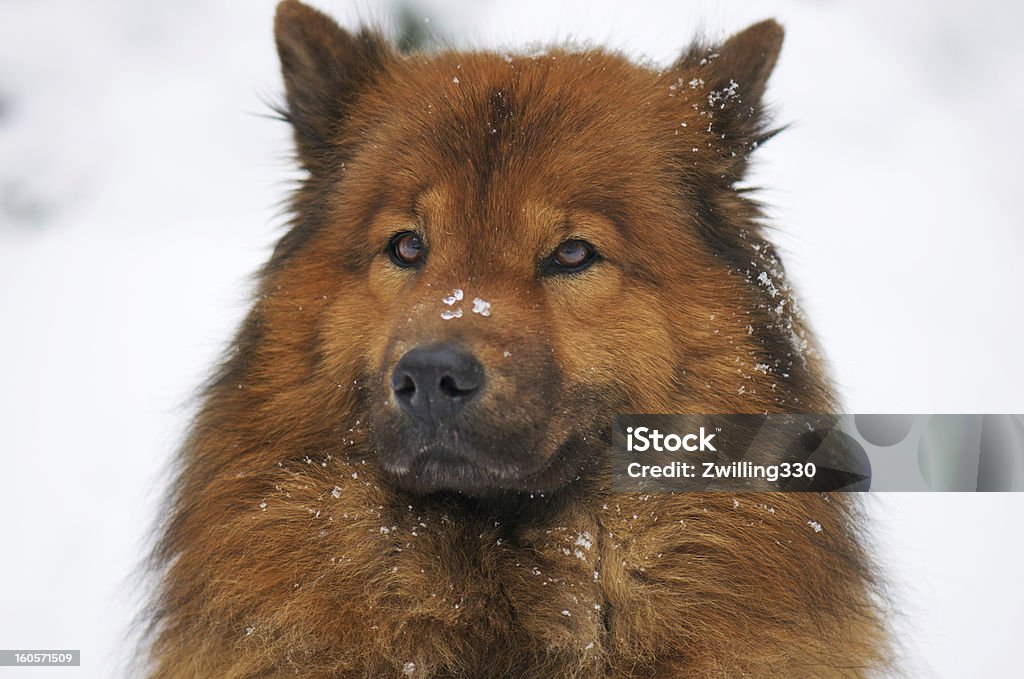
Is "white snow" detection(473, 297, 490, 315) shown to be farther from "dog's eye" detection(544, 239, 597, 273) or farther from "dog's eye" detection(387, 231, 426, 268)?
"dog's eye" detection(387, 231, 426, 268)

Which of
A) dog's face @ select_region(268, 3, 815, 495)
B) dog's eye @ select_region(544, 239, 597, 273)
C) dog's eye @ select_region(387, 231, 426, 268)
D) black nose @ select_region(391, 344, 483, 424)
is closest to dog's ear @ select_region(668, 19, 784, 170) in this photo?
dog's face @ select_region(268, 3, 815, 495)

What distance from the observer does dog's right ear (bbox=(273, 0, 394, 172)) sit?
3.82m

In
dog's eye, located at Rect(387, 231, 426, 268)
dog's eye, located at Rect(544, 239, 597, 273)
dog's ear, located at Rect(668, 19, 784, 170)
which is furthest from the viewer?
dog's ear, located at Rect(668, 19, 784, 170)

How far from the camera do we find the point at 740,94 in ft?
12.1

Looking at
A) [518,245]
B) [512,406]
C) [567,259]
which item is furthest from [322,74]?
[512,406]

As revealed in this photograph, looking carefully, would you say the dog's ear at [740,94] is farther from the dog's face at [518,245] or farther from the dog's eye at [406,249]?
the dog's eye at [406,249]

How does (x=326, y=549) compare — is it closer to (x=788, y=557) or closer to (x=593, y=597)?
(x=593, y=597)

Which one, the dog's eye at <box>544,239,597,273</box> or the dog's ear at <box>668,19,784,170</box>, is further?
the dog's ear at <box>668,19,784,170</box>

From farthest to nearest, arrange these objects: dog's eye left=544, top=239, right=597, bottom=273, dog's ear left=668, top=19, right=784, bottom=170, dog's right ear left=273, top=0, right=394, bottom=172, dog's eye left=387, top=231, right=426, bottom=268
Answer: dog's right ear left=273, top=0, right=394, bottom=172 < dog's ear left=668, top=19, right=784, bottom=170 < dog's eye left=387, top=231, right=426, bottom=268 < dog's eye left=544, top=239, right=597, bottom=273

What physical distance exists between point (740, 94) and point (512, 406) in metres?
1.58

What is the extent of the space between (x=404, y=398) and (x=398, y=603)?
71 centimetres

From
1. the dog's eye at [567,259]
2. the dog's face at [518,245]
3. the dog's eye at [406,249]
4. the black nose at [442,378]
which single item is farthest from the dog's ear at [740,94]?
the black nose at [442,378]

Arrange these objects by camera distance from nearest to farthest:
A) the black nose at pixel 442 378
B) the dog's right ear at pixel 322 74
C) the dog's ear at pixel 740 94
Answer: the black nose at pixel 442 378, the dog's ear at pixel 740 94, the dog's right ear at pixel 322 74

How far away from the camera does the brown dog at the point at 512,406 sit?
3.08m
